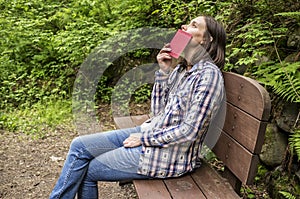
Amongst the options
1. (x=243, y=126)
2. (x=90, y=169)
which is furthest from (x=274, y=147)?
(x=90, y=169)

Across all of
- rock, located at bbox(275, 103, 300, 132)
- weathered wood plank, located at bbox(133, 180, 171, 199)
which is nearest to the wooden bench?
weathered wood plank, located at bbox(133, 180, 171, 199)

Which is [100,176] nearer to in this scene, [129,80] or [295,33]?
→ [295,33]

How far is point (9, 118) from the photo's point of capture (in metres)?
4.97

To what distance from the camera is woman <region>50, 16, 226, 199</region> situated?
191cm

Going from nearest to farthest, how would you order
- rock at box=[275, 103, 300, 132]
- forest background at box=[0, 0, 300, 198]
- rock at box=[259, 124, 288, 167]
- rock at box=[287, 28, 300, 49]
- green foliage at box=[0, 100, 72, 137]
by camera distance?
rock at box=[275, 103, 300, 132], rock at box=[259, 124, 288, 167], rock at box=[287, 28, 300, 49], forest background at box=[0, 0, 300, 198], green foliage at box=[0, 100, 72, 137]

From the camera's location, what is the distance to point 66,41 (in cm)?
571

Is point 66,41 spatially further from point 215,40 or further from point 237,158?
point 237,158

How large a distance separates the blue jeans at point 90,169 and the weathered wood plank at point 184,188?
0.17m

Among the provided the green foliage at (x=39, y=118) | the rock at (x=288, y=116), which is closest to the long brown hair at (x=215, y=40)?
the rock at (x=288, y=116)

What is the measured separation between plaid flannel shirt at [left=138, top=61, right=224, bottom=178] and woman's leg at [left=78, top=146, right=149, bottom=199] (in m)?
0.05

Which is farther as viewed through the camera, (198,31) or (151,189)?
(198,31)

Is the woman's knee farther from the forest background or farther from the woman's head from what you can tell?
the forest background

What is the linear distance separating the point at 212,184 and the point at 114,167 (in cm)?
60

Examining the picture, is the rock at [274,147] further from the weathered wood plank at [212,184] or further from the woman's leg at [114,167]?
the woman's leg at [114,167]
